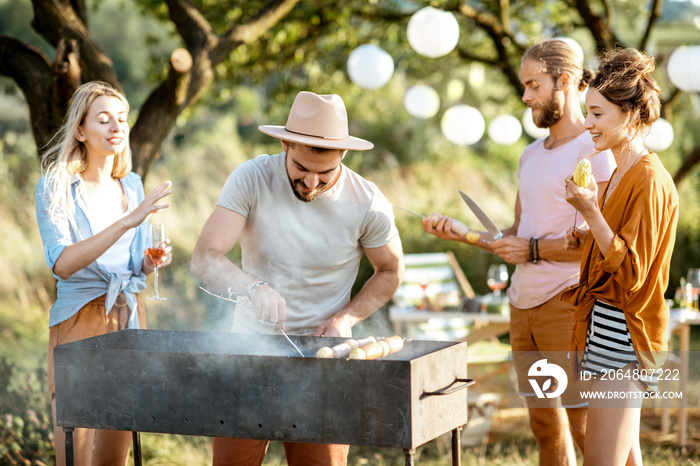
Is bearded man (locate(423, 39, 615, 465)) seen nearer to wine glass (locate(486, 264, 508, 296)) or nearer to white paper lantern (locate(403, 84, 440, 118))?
wine glass (locate(486, 264, 508, 296))

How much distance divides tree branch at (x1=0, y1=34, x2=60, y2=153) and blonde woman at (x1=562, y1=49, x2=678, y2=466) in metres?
3.10

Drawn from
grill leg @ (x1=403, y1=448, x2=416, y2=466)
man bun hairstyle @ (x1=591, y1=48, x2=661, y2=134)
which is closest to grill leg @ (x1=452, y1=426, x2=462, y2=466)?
grill leg @ (x1=403, y1=448, x2=416, y2=466)

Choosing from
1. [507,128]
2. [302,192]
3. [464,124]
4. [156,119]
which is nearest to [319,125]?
[302,192]

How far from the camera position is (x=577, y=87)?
3.36m

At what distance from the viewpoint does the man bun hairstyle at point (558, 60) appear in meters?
3.27

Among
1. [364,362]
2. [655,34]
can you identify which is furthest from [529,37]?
[655,34]

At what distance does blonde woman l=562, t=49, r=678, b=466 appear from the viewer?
8.07ft

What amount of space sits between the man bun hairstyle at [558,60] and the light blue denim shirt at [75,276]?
211cm

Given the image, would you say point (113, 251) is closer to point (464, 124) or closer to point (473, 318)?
point (473, 318)

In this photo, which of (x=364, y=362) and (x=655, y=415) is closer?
(x=364, y=362)

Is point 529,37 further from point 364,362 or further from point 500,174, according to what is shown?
point 364,362

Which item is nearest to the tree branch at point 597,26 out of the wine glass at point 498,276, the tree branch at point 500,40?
the tree branch at point 500,40

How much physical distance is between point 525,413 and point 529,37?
403cm

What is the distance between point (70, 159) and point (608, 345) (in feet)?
7.88
